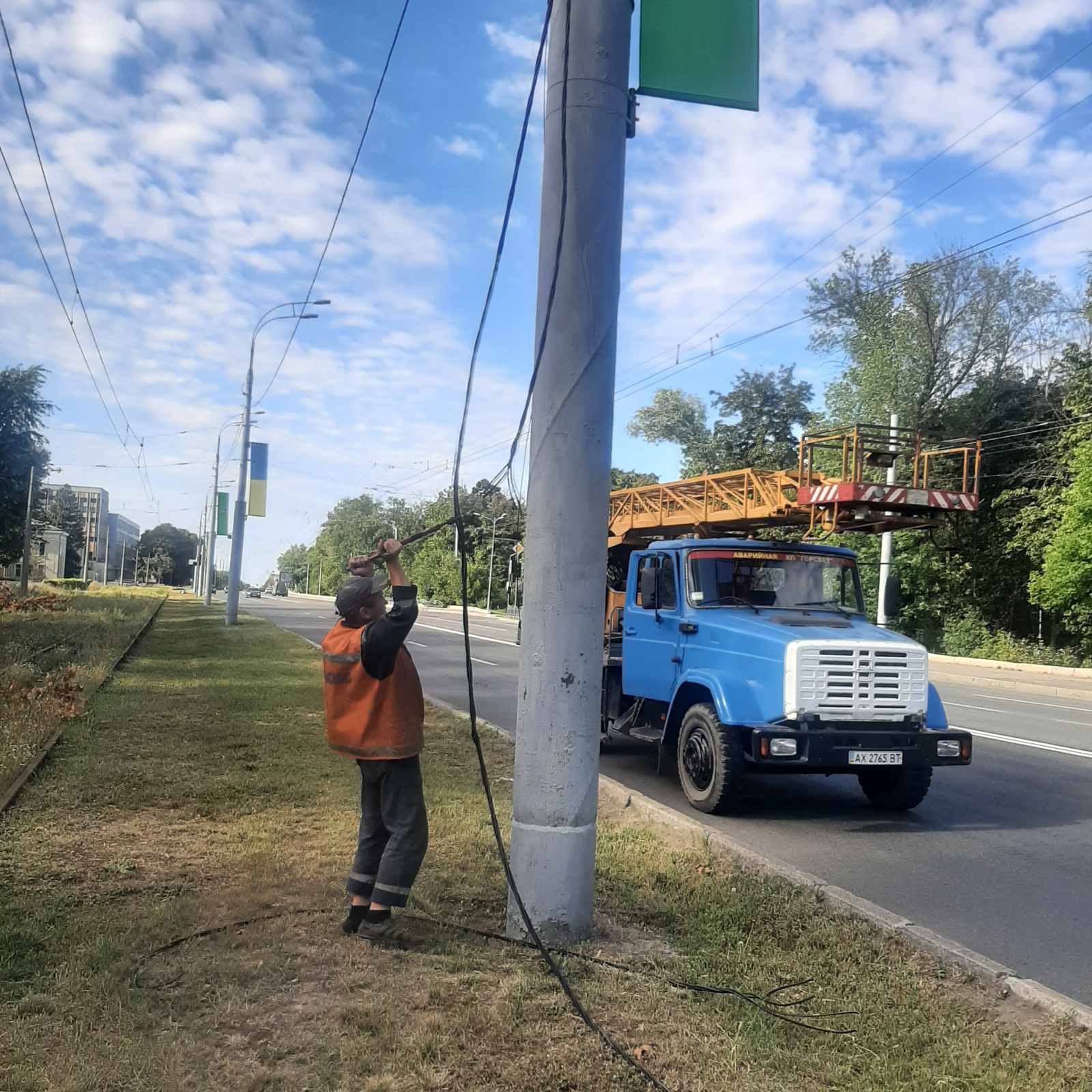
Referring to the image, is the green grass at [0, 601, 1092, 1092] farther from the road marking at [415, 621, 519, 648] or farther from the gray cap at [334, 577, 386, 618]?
the road marking at [415, 621, 519, 648]

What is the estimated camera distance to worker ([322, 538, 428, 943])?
14.1ft

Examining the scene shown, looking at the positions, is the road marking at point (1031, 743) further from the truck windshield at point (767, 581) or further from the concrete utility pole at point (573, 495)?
the concrete utility pole at point (573, 495)

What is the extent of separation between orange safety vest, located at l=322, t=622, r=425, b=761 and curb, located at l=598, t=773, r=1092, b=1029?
2.35m

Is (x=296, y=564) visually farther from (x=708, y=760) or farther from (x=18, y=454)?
(x=708, y=760)

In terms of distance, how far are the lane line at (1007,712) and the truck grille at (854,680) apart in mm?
8272

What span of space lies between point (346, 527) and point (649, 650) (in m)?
118

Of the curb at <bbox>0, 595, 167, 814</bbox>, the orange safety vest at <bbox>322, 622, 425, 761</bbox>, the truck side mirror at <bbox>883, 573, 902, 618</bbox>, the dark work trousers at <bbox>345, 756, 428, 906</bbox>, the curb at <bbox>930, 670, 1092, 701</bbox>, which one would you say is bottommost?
the curb at <bbox>930, 670, 1092, 701</bbox>

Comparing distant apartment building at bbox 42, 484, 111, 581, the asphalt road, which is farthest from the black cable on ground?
distant apartment building at bbox 42, 484, 111, 581

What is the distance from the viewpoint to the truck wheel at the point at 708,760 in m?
7.27

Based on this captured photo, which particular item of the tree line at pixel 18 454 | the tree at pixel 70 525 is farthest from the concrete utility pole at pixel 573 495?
the tree at pixel 70 525

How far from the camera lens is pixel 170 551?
460 feet

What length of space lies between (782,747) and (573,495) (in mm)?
3162

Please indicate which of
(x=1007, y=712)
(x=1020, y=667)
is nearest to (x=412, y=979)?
(x=1007, y=712)

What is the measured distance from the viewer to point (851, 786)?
908 cm
